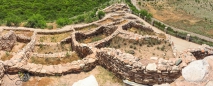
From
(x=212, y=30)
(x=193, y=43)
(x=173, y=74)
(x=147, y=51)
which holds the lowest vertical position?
(x=212, y=30)

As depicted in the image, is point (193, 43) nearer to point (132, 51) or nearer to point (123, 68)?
point (132, 51)

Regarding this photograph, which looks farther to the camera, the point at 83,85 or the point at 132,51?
the point at 132,51

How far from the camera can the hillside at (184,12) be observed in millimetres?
49969

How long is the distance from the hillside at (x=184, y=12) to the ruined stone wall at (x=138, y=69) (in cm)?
3507

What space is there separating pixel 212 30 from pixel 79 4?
29372 mm

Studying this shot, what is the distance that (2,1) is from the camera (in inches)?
2133

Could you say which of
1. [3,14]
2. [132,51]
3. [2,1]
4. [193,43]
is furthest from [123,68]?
[2,1]

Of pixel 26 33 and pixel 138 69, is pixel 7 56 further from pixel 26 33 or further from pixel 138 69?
pixel 138 69

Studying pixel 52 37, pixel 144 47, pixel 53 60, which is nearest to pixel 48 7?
pixel 52 37

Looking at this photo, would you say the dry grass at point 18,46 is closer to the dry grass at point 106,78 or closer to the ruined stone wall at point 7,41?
the ruined stone wall at point 7,41

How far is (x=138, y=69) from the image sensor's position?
1308 cm

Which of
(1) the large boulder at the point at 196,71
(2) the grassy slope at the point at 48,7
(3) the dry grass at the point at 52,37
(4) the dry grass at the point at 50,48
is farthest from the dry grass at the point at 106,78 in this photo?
(2) the grassy slope at the point at 48,7

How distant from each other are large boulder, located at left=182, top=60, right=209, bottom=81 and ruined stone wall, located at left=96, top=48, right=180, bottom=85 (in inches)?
74.1

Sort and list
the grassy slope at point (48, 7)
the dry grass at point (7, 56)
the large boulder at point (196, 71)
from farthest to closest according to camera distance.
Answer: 1. the grassy slope at point (48, 7)
2. the dry grass at point (7, 56)
3. the large boulder at point (196, 71)
